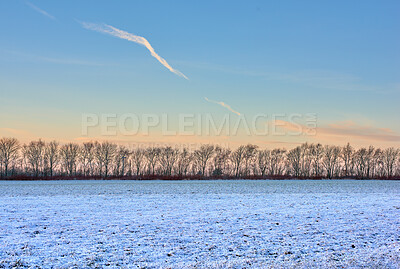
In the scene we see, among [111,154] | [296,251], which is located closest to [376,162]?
[111,154]

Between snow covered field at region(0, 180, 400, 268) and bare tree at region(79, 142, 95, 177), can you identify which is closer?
snow covered field at region(0, 180, 400, 268)

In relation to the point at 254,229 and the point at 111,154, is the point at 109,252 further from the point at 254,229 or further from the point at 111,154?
the point at 111,154

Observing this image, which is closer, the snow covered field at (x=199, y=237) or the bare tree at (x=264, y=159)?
the snow covered field at (x=199, y=237)

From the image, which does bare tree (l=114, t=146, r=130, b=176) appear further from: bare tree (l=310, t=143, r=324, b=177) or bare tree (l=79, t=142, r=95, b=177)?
bare tree (l=310, t=143, r=324, b=177)

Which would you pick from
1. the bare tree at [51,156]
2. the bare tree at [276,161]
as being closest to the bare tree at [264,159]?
the bare tree at [276,161]

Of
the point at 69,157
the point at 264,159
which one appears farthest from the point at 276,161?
the point at 69,157

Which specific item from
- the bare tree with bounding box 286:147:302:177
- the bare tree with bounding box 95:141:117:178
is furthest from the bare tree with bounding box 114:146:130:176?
the bare tree with bounding box 286:147:302:177

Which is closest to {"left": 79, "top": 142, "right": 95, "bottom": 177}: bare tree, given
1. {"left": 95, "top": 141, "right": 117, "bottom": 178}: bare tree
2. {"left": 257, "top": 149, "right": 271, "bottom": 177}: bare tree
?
{"left": 95, "top": 141, "right": 117, "bottom": 178}: bare tree

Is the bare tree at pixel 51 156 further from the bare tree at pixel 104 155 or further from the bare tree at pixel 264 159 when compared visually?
the bare tree at pixel 264 159

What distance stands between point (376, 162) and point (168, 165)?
262 ft

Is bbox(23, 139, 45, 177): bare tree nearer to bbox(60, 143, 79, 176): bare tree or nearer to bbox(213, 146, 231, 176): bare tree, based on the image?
bbox(60, 143, 79, 176): bare tree

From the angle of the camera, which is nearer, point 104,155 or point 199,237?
point 199,237

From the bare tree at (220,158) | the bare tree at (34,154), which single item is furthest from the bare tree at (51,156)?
the bare tree at (220,158)

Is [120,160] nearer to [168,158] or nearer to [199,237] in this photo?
[168,158]
